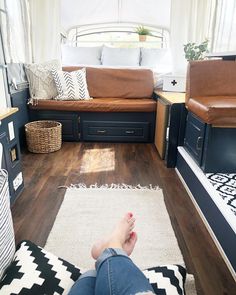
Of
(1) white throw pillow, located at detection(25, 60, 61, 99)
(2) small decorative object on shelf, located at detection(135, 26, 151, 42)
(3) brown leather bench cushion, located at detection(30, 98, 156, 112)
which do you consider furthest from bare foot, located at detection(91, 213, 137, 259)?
(2) small decorative object on shelf, located at detection(135, 26, 151, 42)

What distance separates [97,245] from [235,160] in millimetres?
1227

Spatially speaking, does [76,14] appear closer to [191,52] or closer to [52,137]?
[191,52]

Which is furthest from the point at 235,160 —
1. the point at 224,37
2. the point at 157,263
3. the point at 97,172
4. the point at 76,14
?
the point at 76,14

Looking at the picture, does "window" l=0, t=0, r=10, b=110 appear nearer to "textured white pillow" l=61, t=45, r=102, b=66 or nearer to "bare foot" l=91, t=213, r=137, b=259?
"bare foot" l=91, t=213, r=137, b=259

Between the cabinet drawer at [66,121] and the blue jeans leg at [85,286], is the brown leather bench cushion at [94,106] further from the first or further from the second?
the blue jeans leg at [85,286]

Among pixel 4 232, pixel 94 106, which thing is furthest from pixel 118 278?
pixel 94 106

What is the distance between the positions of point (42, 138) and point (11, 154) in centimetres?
86

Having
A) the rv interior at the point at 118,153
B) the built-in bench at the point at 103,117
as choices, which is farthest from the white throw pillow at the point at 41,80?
the built-in bench at the point at 103,117

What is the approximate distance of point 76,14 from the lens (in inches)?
171

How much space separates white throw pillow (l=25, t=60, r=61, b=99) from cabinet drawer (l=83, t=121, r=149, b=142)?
562 millimetres

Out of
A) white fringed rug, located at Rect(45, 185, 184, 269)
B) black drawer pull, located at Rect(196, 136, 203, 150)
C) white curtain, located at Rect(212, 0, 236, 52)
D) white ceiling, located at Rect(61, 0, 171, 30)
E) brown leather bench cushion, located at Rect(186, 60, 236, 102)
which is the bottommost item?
white fringed rug, located at Rect(45, 185, 184, 269)

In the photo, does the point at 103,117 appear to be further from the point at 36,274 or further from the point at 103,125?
the point at 36,274

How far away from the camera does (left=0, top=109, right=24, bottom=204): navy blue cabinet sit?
1640 mm

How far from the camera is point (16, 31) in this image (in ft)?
9.16
